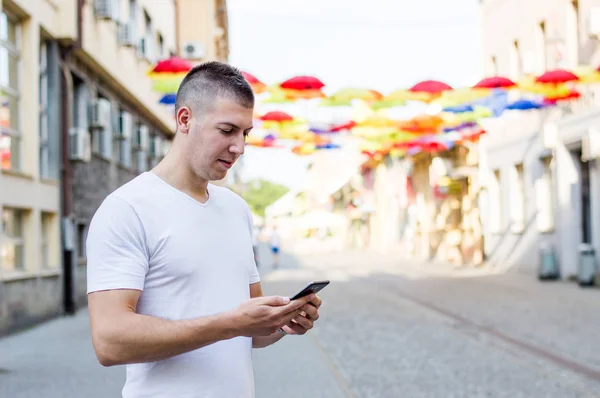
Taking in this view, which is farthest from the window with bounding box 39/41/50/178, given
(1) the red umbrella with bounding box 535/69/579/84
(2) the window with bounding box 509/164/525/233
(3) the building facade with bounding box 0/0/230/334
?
(2) the window with bounding box 509/164/525/233

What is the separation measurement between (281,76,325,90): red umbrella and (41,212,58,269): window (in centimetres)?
438

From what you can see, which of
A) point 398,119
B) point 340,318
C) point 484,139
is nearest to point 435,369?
point 340,318

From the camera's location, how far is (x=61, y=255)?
1532cm

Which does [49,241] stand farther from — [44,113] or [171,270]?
[171,270]

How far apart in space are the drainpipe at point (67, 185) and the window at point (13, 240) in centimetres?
160

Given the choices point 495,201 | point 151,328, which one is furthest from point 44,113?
point 495,201

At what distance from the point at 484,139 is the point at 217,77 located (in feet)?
95.2

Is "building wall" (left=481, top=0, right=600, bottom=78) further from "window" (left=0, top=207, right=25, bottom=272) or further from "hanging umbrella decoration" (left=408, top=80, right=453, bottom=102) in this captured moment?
"window" (left=0, top=207, right=25, bottom=272)

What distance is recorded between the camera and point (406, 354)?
10.1 meters

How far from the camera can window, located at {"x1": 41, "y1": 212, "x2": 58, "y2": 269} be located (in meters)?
14.9

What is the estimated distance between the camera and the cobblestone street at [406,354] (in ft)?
26.2

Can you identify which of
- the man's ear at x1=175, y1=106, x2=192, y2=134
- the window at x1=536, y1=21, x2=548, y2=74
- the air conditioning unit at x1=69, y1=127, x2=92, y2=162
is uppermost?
the window at x1=536, y1=21, x2=548, y2=74

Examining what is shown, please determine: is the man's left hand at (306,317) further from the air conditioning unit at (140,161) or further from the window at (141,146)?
the air conditioning unit at (140,161)

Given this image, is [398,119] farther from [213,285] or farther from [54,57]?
[213,285]
